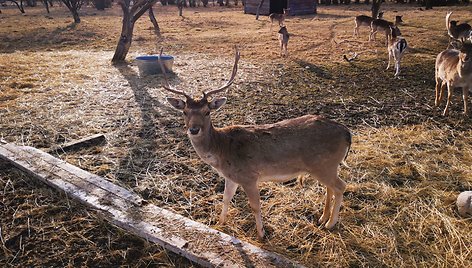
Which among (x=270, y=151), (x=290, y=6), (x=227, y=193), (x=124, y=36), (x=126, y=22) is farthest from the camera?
(x=290, y=6)

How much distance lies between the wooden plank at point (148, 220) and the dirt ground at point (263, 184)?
0.13 m

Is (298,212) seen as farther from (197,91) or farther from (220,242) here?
(197,91)

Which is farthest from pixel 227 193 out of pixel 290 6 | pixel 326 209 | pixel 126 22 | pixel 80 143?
pixel 290 6

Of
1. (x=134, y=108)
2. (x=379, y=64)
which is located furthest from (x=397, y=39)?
(x=134, y=108)

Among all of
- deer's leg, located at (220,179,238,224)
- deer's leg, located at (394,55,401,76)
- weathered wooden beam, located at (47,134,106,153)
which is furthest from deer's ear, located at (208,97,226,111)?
deer's leg, located at (394,55,401,76)

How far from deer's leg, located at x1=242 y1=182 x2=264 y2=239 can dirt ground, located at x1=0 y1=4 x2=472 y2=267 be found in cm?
15

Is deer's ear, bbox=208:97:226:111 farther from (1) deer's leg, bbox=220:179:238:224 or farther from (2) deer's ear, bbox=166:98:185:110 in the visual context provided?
(1) deer's leg, bbox=220:179:238:224

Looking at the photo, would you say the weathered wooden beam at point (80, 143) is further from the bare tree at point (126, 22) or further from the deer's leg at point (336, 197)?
the bare tree at point (126, 22)

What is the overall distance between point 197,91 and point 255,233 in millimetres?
5468

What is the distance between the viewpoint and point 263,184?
16.1 ft

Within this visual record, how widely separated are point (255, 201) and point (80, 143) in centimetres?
351

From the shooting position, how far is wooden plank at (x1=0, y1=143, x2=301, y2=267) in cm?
329

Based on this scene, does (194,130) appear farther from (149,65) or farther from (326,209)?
(149,65)

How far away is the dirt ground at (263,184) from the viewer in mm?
3672
